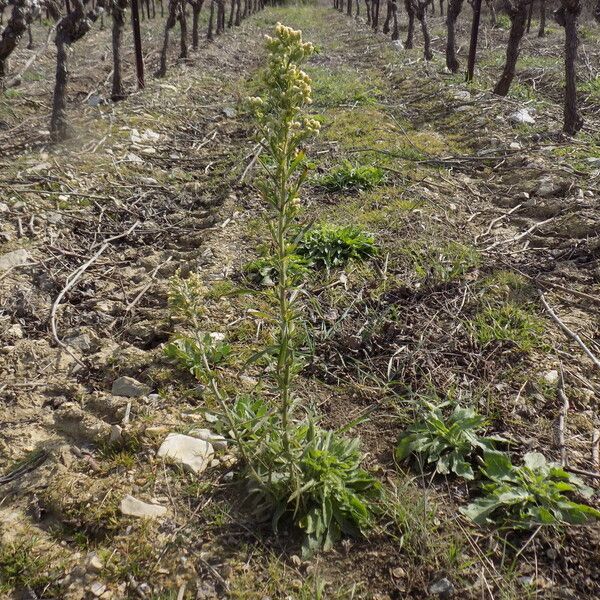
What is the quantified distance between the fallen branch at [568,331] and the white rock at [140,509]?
2.52 meters

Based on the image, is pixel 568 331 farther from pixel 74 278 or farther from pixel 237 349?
pixel 74 278

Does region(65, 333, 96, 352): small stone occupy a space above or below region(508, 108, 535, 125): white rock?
below

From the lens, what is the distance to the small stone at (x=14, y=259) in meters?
4.55

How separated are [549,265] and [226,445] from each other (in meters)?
3.05

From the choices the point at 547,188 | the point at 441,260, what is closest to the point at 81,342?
the point at 441,260

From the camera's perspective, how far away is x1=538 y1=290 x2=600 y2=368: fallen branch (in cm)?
311

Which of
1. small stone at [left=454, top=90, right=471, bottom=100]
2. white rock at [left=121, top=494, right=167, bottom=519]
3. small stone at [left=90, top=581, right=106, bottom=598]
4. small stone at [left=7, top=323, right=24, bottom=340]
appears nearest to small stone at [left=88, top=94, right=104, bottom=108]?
small stone at [left=454, top=90, right=471, bottom=100]

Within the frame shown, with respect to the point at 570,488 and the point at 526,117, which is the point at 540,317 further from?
the point at 526,117

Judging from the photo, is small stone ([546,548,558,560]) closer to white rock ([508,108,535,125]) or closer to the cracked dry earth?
the cracked dry earth

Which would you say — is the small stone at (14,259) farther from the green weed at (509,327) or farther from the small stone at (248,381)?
the green weed at (509,327)

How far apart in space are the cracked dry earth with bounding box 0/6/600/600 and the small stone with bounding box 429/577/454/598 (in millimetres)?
13

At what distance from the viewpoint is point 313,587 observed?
2.15 m

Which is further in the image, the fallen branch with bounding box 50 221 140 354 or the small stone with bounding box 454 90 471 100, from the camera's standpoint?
the small stone with bounding box 454 90 471 100

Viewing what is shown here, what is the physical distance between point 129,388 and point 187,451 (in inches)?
29.7
